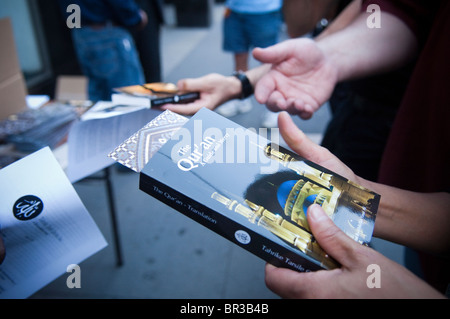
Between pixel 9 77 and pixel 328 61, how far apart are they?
3.76ft

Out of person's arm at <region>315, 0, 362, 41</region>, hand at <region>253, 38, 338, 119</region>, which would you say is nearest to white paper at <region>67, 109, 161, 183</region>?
hand at <region>253, 38, 338, 119</region>

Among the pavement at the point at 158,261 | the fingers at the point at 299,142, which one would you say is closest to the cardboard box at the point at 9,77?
the pavement at the point at 158,261

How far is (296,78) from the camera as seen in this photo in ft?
3.06

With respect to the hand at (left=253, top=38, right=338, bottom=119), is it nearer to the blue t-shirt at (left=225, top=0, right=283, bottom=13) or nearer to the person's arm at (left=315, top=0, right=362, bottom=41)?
the person's arm at (left=315, top=0, right=362, bottom=41)

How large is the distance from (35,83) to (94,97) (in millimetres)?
1103

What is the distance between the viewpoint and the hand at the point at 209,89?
30.7 inches

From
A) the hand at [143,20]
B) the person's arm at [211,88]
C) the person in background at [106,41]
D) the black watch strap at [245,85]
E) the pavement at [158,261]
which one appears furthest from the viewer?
the hand at [143,20]

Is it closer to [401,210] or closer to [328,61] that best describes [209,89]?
[328,61]

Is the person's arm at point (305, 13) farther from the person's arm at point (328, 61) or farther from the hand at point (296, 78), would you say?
the hand at point (296, 78)

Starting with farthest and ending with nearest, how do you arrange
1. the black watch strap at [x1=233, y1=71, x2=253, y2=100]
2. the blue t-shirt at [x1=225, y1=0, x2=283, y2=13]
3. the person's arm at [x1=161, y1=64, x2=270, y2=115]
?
the blue t-shirt at [x1=225, y1=0, x2=283, y2=13], the black watch strap at [x1=233, y1=71, x2=253, y2=100], the person's arm at [x1=161, y1=64, x2=270, y2=115]

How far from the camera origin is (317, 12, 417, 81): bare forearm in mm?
926

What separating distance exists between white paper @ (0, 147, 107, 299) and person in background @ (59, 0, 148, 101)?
144 centimetres

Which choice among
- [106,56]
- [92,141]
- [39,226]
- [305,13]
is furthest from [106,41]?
[39,226]

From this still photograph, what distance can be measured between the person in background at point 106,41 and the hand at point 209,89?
114cm
